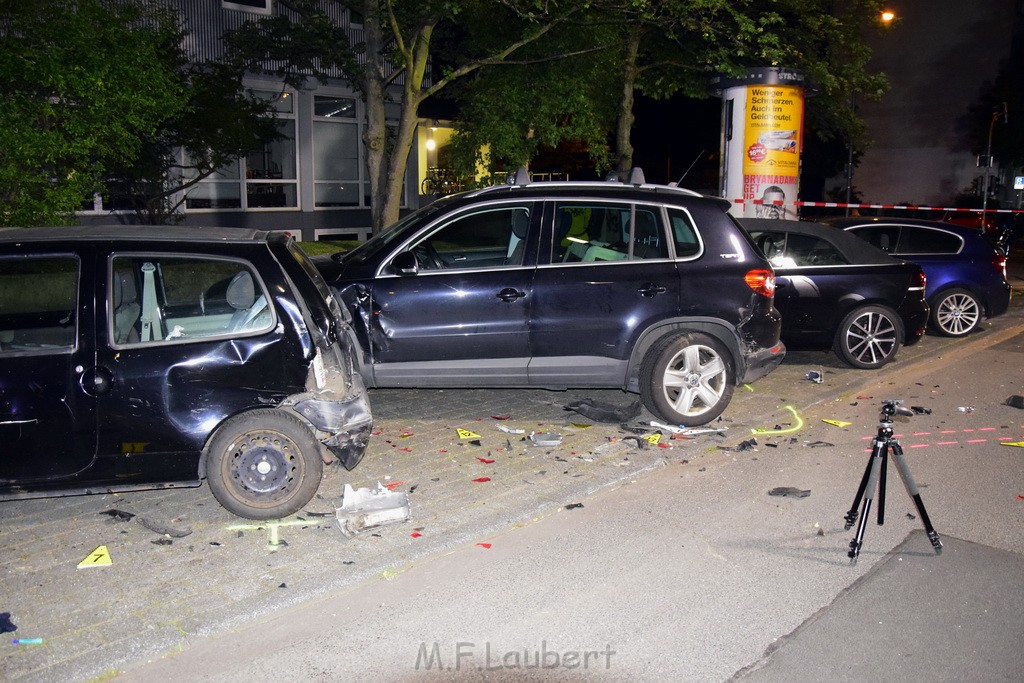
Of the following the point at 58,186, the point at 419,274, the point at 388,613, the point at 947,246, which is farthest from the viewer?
the point at 947,246

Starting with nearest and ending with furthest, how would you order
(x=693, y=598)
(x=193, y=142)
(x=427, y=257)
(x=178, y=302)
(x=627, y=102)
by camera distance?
(x=693, y=598)
(x=178, y=302)
(x=427, y=257)
(x=193, y=142)
(x=627, y=102)

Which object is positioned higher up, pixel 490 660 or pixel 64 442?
pixel 64 442

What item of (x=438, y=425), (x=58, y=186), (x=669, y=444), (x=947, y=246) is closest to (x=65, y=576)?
(x=438, y=425)

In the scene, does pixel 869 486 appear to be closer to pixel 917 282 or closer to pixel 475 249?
pixel 475 249

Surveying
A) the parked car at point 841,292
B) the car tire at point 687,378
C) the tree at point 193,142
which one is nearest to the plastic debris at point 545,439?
the car tire at point 687,378

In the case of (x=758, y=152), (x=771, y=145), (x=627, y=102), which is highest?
(x=627, y=102)

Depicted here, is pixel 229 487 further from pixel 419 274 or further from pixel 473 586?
pixel 419 274

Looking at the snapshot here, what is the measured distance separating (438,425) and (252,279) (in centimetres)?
266

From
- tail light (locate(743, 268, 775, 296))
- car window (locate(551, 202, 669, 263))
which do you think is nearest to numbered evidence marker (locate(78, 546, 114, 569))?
car window (locate(551, 202, 669, 263))

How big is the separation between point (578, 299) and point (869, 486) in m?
3.06

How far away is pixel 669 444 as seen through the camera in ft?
24.4

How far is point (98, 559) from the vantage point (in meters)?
5.08

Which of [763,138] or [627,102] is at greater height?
[627,102]

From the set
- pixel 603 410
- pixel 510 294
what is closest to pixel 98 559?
pixel 510 294
